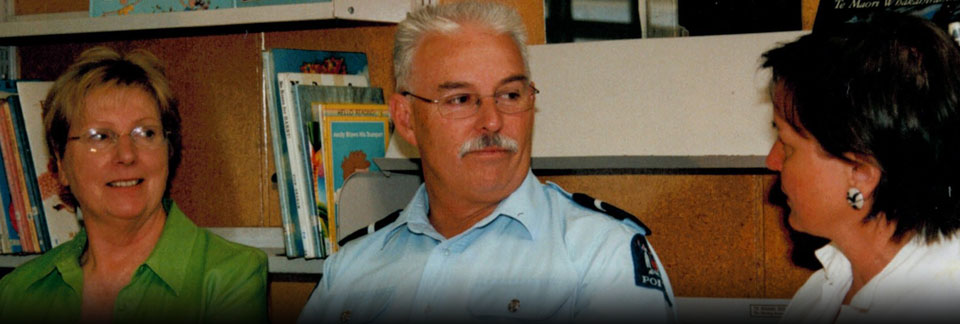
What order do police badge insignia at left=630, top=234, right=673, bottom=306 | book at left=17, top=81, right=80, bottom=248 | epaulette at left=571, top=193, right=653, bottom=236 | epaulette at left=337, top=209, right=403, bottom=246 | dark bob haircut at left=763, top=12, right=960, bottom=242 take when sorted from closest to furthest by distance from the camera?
1. dark bob haircut at left=763, top=12, right=960, bottom=242
2. police badge insignia at left=630, top=234, right=673, bottom=306
3. epaulette at left=571, top=193, right=653, bottom=236
4. epaulette at left=337, top=209, right=403, bottom=246
5. book at left=17, top=81, right=80, bottom=248

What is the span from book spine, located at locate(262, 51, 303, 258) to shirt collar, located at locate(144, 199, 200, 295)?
0.75ft

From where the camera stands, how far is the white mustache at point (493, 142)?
1.58 meters

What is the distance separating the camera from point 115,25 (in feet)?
6.49

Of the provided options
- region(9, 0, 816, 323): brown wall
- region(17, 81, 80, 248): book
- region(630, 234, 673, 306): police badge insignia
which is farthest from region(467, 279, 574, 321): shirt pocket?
region(17, 81, 80, 248): book

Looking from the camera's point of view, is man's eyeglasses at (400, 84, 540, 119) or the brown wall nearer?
man's eyeglasses at (400, 84, 540, 119)

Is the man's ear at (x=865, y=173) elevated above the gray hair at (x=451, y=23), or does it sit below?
below

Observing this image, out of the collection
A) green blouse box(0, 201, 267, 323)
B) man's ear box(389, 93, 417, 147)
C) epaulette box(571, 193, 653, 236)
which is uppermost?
man's ear box(389, 93, 417, 147)

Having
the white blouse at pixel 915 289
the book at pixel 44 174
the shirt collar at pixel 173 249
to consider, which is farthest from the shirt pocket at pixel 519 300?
the book at pixel 44 174

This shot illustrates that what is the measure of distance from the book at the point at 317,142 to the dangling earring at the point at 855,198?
1.04m

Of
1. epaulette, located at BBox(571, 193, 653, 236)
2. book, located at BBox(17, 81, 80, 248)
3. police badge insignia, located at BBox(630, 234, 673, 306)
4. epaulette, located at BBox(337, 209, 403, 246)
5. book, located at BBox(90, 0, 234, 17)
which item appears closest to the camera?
police badge insignia, located at BBox(630, 234, 673, 306)

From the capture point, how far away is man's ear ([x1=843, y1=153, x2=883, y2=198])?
1292 mm

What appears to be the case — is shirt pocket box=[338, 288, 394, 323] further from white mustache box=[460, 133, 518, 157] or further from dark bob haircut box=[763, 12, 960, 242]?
dark bob haircut box=[763, 12, 960, 242]

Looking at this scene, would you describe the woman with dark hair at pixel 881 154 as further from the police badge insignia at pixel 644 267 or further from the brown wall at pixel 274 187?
the brown wall at pixel 274 187

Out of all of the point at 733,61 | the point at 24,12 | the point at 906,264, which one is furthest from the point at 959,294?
the point at 24,12
